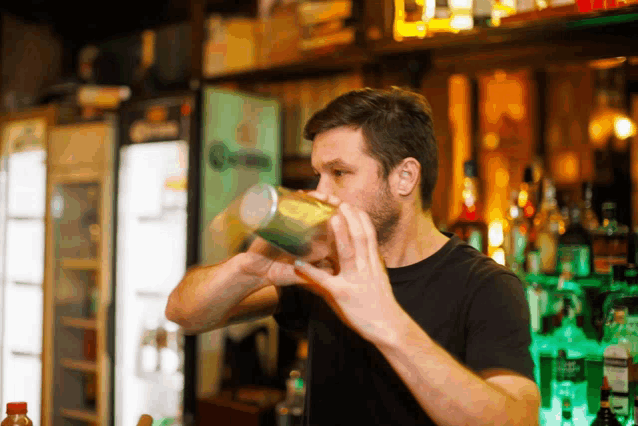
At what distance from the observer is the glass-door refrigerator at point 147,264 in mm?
3213

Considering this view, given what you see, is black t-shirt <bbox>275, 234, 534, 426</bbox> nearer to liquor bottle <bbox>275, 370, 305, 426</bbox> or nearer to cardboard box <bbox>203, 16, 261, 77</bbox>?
liquor bottle <bbox>275, 370, 305, 426</bbox>

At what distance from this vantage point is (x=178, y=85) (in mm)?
3703

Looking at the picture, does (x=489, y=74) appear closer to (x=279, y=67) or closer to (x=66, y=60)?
(x=279, y=67)

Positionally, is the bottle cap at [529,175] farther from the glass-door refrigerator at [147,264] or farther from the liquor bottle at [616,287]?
the glass-door refrigerator at [147,264]

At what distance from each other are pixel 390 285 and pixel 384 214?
0.27 metres

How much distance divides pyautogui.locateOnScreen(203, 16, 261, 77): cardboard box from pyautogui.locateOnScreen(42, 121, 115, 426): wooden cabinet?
739 millimetres

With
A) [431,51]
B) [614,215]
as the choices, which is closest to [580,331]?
[614,215]

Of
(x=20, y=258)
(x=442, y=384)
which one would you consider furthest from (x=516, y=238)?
(x=20, y=258)

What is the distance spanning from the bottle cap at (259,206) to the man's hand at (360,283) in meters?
0.14

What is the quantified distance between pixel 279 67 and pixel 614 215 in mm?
1603

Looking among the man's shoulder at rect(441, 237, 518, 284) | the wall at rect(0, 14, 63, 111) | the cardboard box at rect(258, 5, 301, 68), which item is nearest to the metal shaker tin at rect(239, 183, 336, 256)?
the man's shoulder at rect(441, 237, 518, 284)

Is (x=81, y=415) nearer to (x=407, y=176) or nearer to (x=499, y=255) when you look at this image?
(x=499, y=255)

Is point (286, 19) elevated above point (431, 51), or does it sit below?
above

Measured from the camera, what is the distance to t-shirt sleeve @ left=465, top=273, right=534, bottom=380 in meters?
1.12
